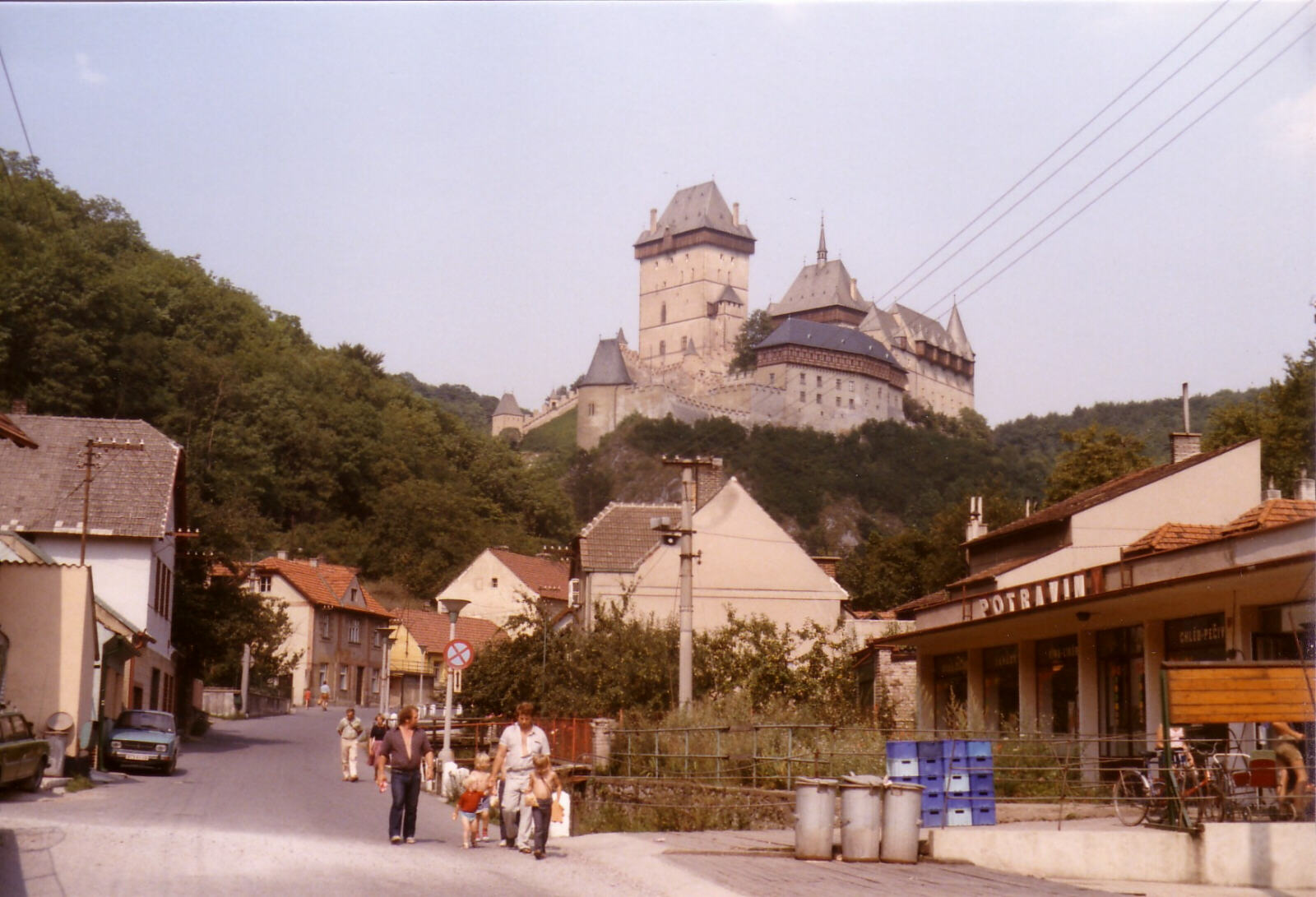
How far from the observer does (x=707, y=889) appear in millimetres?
13195

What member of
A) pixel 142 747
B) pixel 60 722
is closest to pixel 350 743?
pixel 142 747

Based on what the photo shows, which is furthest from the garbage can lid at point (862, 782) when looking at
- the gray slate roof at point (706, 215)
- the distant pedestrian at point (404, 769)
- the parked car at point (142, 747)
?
the gray slate roof at point (706, 215)

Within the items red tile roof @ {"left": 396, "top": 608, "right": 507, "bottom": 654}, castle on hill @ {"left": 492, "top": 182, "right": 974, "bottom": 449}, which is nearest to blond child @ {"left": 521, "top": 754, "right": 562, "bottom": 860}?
red tile roof @ {"left": 396, "top": 608, "right": 507, "bottom": 654}

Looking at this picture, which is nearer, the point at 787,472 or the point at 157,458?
the point at 157,458

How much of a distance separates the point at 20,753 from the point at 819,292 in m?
174

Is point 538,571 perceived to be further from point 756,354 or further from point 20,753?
point 756,354

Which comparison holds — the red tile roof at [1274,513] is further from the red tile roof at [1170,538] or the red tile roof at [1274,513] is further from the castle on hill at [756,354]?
the castle on hill at [756,354]

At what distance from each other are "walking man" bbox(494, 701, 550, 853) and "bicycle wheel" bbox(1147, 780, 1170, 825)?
6.81 m

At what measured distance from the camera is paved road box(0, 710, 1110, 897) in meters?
13.0

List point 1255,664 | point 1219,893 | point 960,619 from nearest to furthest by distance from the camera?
point 1219,893 → point 1255,664 → point 960,619

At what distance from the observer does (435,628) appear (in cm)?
9100

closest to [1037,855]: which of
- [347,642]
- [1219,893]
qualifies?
[1219,893]

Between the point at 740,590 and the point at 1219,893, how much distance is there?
113ft

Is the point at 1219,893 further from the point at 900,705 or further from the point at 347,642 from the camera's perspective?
the point at 347,642
